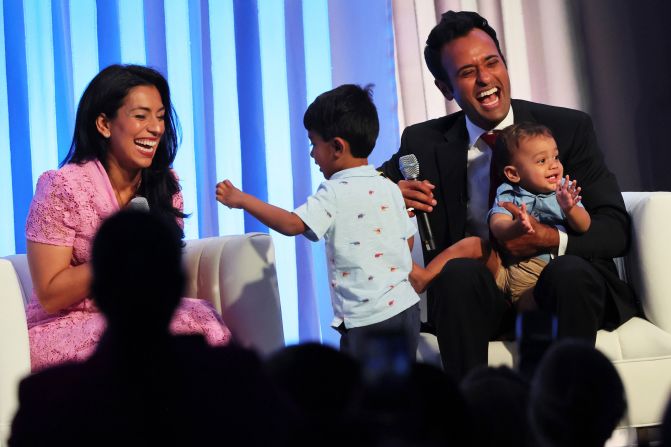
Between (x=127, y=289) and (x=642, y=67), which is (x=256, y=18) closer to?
(x=642, y=67)

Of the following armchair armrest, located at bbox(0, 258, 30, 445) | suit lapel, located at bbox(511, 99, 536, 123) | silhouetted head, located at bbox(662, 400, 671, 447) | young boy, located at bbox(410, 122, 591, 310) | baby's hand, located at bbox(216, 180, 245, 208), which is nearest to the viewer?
silhouetted head, located at bbox(662, 400, 671, 447)

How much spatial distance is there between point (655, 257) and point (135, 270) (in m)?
1.79

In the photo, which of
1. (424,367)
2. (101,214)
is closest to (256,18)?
(101,214)

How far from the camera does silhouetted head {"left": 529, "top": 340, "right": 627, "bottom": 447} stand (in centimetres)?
52

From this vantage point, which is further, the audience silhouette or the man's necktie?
the man's necktie

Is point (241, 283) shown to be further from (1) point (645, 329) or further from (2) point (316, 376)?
(2) point (316, 376)

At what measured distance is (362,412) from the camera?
452 mm

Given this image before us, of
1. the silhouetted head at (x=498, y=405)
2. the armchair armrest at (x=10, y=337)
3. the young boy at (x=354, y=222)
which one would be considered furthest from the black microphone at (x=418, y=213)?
the silhouetted head at (x=498, y=405)

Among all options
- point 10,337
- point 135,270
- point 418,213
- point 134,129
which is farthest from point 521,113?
point 135,270

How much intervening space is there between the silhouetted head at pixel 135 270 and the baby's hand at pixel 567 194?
1628 millimetres

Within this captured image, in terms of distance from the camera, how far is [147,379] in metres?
0.47

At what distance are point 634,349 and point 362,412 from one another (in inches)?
64.9

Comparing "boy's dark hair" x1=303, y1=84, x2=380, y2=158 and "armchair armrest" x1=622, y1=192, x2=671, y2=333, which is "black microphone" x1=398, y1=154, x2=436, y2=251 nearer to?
"boy's dark hair" x1=303, y1=84, x2=380, y2=158

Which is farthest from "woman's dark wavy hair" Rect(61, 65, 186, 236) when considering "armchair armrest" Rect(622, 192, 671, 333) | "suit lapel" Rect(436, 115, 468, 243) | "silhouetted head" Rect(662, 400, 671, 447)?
"silhouetted head" Rect(662, 400, 671, 447)
